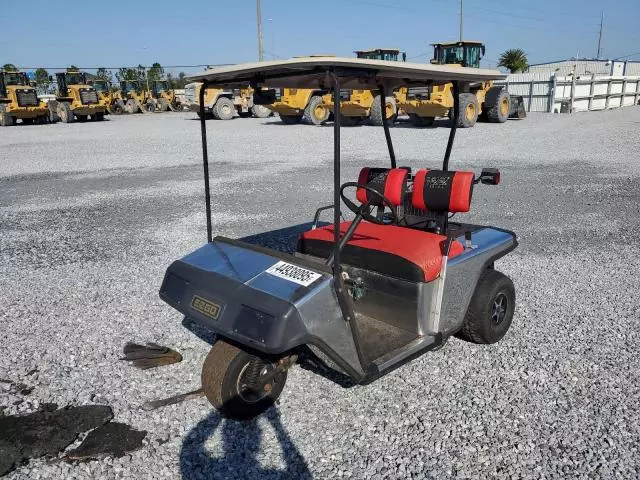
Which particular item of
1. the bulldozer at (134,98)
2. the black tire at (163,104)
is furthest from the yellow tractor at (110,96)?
the black tire at (163,104)

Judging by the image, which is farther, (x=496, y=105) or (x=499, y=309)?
(x=496, y=105)

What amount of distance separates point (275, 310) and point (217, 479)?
796mm

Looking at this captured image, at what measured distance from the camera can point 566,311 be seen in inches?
162

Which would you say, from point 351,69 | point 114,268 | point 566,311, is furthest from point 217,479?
point 114,268

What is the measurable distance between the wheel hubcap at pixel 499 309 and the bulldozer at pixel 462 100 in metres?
13.7

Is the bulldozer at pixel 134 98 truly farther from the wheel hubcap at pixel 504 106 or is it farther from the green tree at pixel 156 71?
the wheel hubcap at pixel 504 106

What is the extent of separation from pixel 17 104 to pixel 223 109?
9031 millimetres

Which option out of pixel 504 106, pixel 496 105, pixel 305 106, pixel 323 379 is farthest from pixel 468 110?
pixel 323 379

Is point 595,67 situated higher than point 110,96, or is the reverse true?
point 595,67

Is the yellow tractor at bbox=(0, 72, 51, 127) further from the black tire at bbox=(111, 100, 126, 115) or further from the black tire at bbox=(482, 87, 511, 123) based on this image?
the black tire at bbox=(482, 87, 511, 123)

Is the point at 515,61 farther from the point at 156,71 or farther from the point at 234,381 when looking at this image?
the point at 234,381

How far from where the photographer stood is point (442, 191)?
3.47m

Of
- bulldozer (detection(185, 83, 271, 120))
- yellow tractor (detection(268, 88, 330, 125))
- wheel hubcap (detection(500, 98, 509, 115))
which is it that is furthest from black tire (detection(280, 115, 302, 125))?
wheel hubcap (detection(500, 98, 509, 115))

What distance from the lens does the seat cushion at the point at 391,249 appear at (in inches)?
122
